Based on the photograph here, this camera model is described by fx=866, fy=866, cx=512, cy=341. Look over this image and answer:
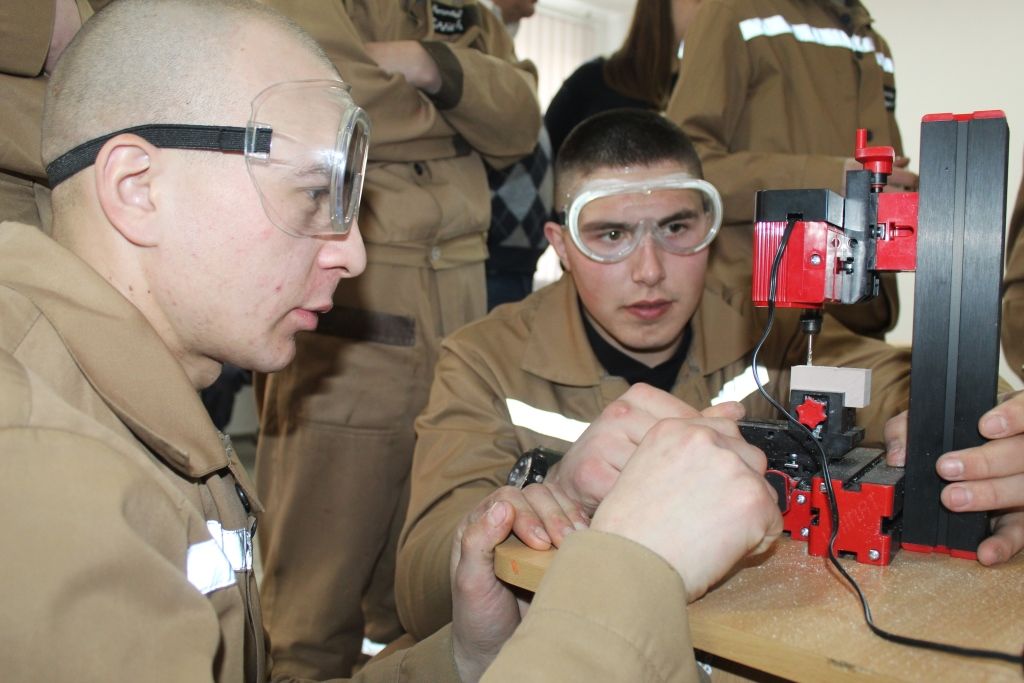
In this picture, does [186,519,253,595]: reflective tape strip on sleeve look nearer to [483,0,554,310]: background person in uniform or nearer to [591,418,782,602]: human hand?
[591,418,782,602]: human hand

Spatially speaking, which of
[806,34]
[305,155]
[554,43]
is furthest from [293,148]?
[554,43]

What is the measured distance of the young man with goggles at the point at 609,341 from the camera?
191cm

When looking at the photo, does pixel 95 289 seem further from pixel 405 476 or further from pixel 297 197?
pixel 405 476

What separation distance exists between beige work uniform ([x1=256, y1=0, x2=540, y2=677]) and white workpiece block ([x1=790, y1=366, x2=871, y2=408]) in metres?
1.42

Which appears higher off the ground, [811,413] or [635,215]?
[635,215]

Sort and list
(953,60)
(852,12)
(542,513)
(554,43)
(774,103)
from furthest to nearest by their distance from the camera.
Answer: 1. (554,43)
2. (953,60)
3. (852,12)
4. (774,103)
5. (542,513)

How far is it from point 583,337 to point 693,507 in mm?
1246

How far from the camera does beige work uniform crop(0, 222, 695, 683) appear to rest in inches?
29.7

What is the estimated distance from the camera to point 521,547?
1214mm

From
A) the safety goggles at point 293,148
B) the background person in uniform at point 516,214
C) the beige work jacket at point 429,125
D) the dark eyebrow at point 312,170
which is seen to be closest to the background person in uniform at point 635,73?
the background person in uniform at point 516,214

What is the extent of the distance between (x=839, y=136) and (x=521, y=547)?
2.17 metres

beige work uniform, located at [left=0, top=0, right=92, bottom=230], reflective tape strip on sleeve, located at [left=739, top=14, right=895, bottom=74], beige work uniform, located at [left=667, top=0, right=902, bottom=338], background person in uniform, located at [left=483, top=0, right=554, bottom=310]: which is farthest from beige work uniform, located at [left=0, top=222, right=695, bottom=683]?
reflective tape strip on sleeve, located at [left=739, top=14, right=895, bottom=74]

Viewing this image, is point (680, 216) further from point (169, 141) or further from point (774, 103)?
point (169, 141)

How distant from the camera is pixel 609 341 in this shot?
2.30m
